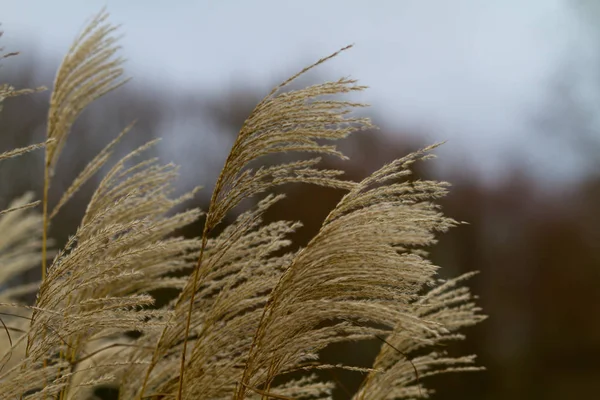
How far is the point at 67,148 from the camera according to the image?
1099cm

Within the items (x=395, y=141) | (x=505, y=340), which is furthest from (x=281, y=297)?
(x=505, y=340)

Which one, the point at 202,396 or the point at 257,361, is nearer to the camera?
the point at 257,361

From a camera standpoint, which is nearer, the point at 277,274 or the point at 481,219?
the point at 277,274

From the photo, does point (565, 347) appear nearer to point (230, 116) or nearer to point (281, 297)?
point (230, 116)

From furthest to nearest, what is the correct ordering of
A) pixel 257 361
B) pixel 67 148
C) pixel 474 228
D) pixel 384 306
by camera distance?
pixel 474 228
pixel 67 148
pixel 257 361
pixel 384 306

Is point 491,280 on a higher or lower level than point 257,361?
lower

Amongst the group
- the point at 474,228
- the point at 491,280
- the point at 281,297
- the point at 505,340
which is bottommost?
the point at 505,340

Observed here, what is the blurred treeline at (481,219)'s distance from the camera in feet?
34.9

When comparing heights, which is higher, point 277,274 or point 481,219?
point 277,274

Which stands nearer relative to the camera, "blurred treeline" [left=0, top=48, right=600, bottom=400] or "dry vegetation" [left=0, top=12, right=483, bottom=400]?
"dry vegetation" [left=0, top=12, right=483, bottom=400]

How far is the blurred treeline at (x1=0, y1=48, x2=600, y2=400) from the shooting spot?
34.9ft

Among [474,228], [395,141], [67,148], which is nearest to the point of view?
[67,148]

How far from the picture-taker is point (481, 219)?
14914mm

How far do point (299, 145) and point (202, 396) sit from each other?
558 millimetres
